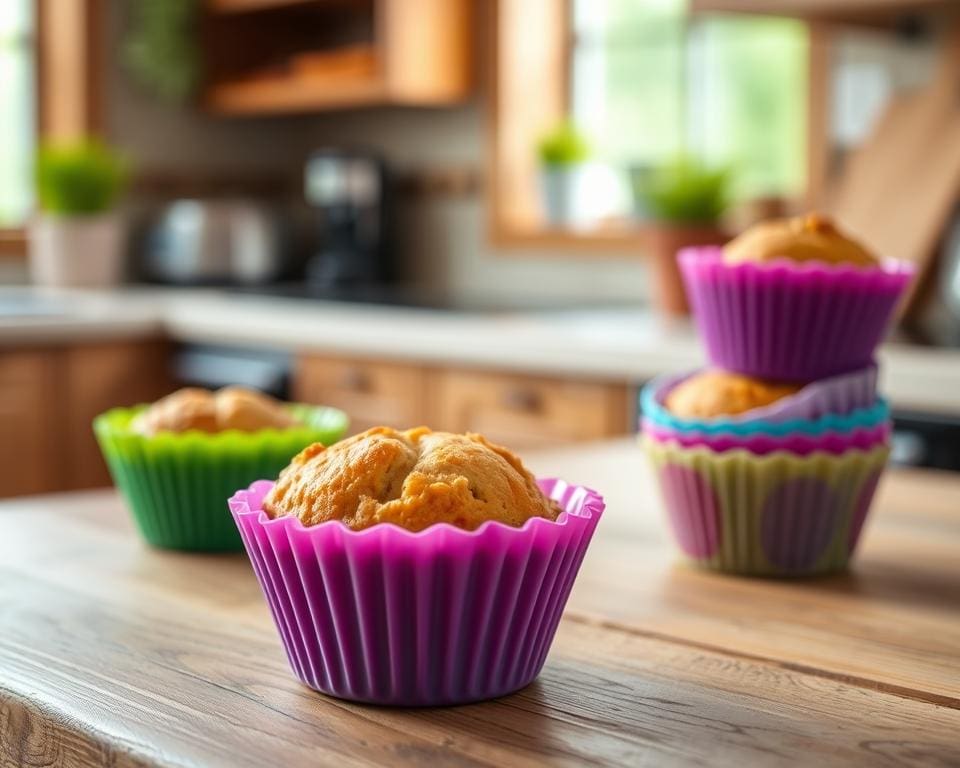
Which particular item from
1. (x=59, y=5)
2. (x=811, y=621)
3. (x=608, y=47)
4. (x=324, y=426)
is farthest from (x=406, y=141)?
(x=811, y=621)

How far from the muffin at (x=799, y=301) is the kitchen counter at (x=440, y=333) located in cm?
93

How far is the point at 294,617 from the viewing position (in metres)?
0.71

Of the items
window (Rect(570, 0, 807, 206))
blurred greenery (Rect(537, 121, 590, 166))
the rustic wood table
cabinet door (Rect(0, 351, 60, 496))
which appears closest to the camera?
the rustic wood table

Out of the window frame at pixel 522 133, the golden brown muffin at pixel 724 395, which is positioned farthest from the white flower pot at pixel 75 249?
the golden brown muffin at pixel 724 395

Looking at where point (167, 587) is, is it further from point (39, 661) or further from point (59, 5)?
point (59, 5)

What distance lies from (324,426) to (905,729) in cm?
57

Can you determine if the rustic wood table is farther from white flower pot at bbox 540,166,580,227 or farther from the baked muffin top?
white flower pot at bbox 540,166,580,227

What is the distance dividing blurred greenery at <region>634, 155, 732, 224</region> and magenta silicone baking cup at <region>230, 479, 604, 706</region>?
1.93 meters

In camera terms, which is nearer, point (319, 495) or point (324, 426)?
point (319, 495)

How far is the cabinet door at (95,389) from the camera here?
2965 mm

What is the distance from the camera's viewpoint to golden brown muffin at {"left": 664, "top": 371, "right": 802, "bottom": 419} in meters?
1.01

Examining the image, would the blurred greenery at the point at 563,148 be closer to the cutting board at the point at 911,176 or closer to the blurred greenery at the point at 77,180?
the cutting board at the point at 911,176

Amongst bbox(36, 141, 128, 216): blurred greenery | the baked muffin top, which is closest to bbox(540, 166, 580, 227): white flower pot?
bbox(36, 141, 128, 216): blurred greenery

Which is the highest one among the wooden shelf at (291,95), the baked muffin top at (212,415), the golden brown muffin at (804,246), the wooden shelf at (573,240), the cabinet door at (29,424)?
the wooden shelf at (291,95)
